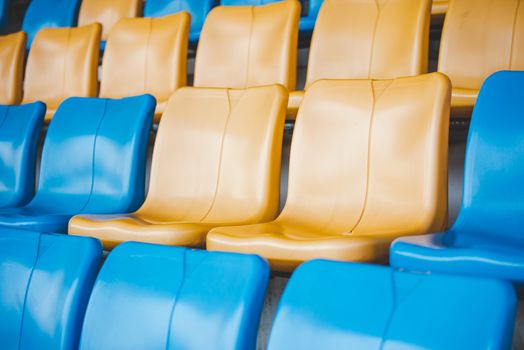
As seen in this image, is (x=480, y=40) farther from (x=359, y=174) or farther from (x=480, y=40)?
(x=359, y=174)

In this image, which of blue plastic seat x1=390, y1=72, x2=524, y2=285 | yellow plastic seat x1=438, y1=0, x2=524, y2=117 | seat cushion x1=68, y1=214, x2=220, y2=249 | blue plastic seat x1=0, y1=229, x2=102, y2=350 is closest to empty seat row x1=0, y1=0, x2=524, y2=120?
yellow plastic seat x1=438, y1=0, x2=524, y2=117

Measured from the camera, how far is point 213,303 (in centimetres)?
34

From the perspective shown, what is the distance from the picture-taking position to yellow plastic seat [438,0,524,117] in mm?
721

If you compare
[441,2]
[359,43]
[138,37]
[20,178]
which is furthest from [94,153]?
[441,2]

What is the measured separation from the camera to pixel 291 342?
30 centimetres

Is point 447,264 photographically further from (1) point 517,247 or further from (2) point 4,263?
(2) point 4,263

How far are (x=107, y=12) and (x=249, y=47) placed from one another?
A: 1.61ft

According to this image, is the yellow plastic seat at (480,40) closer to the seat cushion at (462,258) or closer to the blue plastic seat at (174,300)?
the seat cushion at (462,258)

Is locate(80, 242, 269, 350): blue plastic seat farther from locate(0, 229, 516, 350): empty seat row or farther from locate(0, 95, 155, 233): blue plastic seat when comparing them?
locate(0, 95, 155, 233): blue plastic seat

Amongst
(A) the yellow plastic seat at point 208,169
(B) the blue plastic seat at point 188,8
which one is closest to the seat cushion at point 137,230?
(A) the yellow plastic seat at point 208,169

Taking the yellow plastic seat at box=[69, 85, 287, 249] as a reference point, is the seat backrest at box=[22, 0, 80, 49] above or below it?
above

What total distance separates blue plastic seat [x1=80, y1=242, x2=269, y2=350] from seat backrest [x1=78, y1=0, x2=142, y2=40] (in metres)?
0.92

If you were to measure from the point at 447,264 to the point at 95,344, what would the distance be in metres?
0.23

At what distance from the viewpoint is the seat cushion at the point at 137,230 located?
0.56 metres
